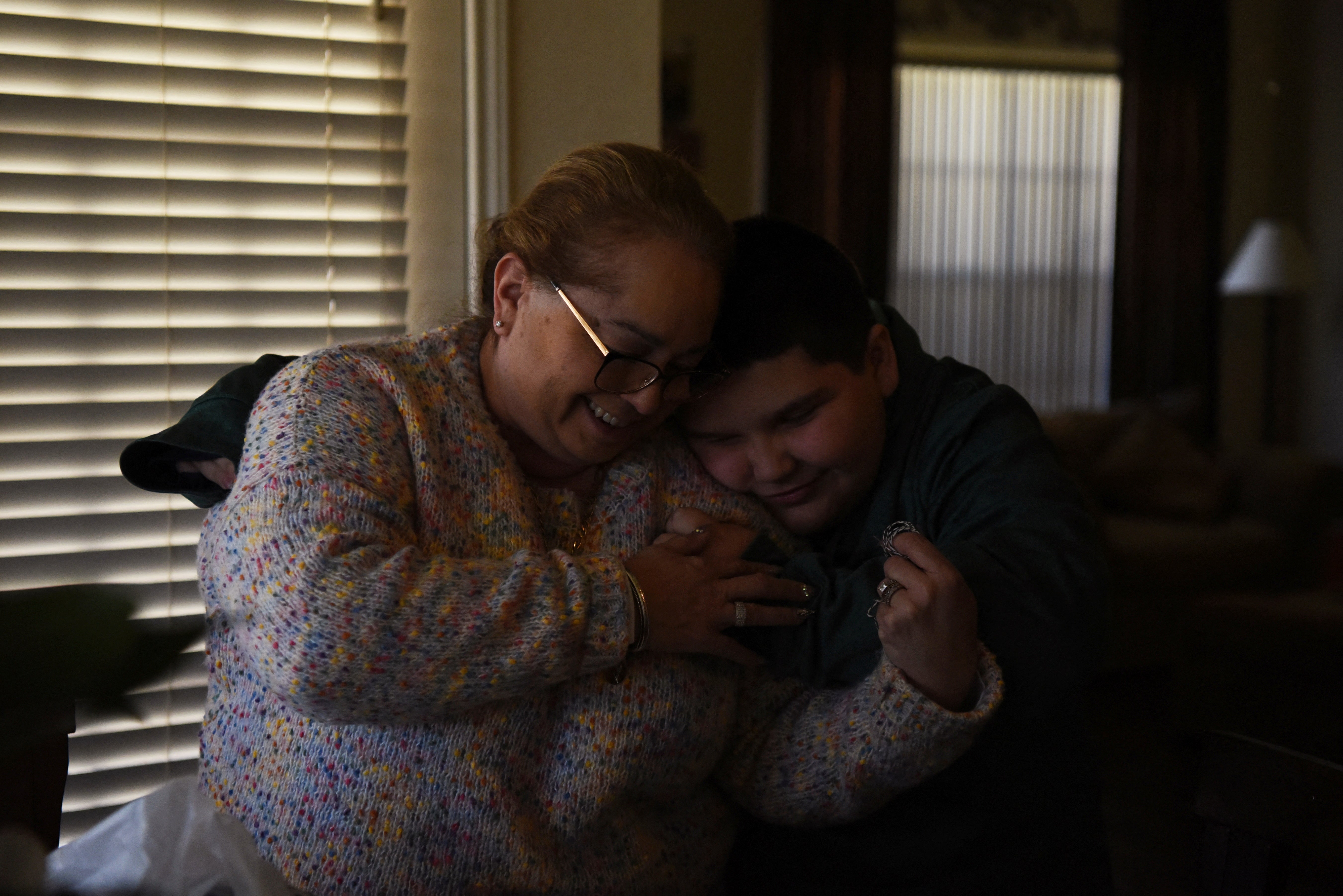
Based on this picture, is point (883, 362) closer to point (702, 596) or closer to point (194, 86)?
point (702, 596)

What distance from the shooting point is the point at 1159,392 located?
6.50m

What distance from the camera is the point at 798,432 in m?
1.30

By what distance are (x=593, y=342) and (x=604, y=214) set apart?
0.14 meters

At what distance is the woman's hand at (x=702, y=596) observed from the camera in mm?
1154

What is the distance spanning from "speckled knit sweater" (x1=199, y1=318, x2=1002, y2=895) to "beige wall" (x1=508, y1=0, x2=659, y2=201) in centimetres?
68

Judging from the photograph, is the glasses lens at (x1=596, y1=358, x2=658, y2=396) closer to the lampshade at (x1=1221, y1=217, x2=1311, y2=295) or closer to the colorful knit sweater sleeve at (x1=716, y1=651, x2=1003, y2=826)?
the colorful knit sweater sleeve at (x1=716, y1=651, x2=1003, y2=826)

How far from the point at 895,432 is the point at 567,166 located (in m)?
0.53

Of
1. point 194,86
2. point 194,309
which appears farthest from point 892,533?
point 194,86

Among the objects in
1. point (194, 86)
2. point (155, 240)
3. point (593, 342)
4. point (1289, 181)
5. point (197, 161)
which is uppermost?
point (1289, 181)

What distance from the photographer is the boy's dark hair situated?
1.29 m

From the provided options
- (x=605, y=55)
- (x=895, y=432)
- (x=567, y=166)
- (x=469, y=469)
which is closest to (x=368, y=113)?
(x=605, y=55)

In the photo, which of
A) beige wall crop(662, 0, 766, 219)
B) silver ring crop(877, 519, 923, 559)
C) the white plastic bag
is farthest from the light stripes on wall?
the white plastic bag

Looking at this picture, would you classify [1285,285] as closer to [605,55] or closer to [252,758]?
[605,55]

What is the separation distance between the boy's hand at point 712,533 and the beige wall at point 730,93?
4567mm
